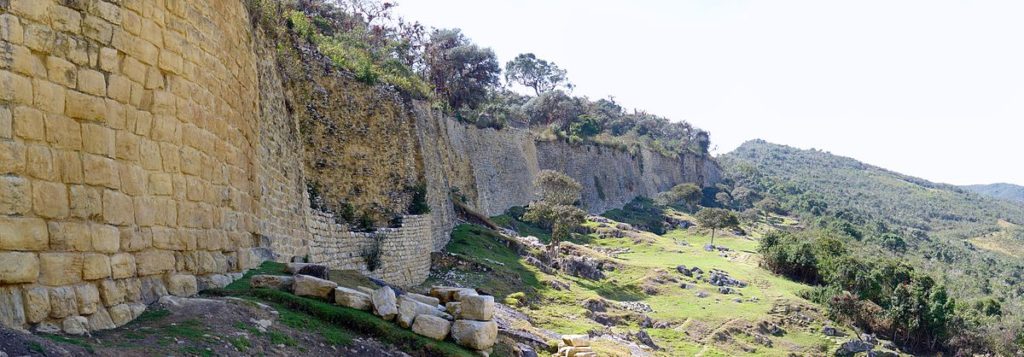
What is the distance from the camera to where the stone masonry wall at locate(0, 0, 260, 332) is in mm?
5234

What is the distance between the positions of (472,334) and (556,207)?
98.6ft

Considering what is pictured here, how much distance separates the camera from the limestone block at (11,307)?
4.90m

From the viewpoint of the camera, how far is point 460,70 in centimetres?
5619

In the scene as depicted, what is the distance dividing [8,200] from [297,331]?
9.26ft

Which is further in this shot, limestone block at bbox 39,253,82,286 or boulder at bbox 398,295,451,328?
boulder at bbox 398,295,451,328

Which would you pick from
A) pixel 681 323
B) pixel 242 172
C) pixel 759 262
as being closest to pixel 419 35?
pixel 759 262

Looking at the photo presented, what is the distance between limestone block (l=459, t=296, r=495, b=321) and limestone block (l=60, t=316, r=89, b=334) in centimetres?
483

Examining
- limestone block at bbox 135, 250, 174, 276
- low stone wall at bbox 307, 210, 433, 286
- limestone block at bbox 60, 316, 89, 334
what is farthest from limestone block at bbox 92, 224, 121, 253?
low stone wall at bbox 307, 210, 433, 286

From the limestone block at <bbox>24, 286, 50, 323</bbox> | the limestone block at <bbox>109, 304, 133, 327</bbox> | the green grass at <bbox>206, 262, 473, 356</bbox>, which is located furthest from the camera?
the green grass at <bbox>206, 262, 473, 356</bbox>

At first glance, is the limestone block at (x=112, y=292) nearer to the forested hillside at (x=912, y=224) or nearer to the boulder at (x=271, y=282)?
the boulder at (x=271, y=282)

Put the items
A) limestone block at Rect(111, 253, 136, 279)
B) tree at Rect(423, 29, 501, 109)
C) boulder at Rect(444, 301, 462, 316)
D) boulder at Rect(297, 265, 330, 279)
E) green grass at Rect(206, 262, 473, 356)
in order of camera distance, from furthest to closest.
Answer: tree at Rect(423, 29, 501, 109) < boulder at Rect(444, 301, 462, 316) < boulder at Rect(297, 265, 330, 279) < green grass at Rect(206, 262, 473, 356) < limestone block at Rect(111, 253, 136, 279)

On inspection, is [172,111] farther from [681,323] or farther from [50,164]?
[681,323]

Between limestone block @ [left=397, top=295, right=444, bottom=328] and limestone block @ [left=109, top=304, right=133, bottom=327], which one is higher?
limestone block @ [left=109, top=304, right=133, bottom=327]

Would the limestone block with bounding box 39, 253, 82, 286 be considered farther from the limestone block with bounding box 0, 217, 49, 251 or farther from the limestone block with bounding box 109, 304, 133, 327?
the limestone block with bounding box 109, 304, 133, 327
